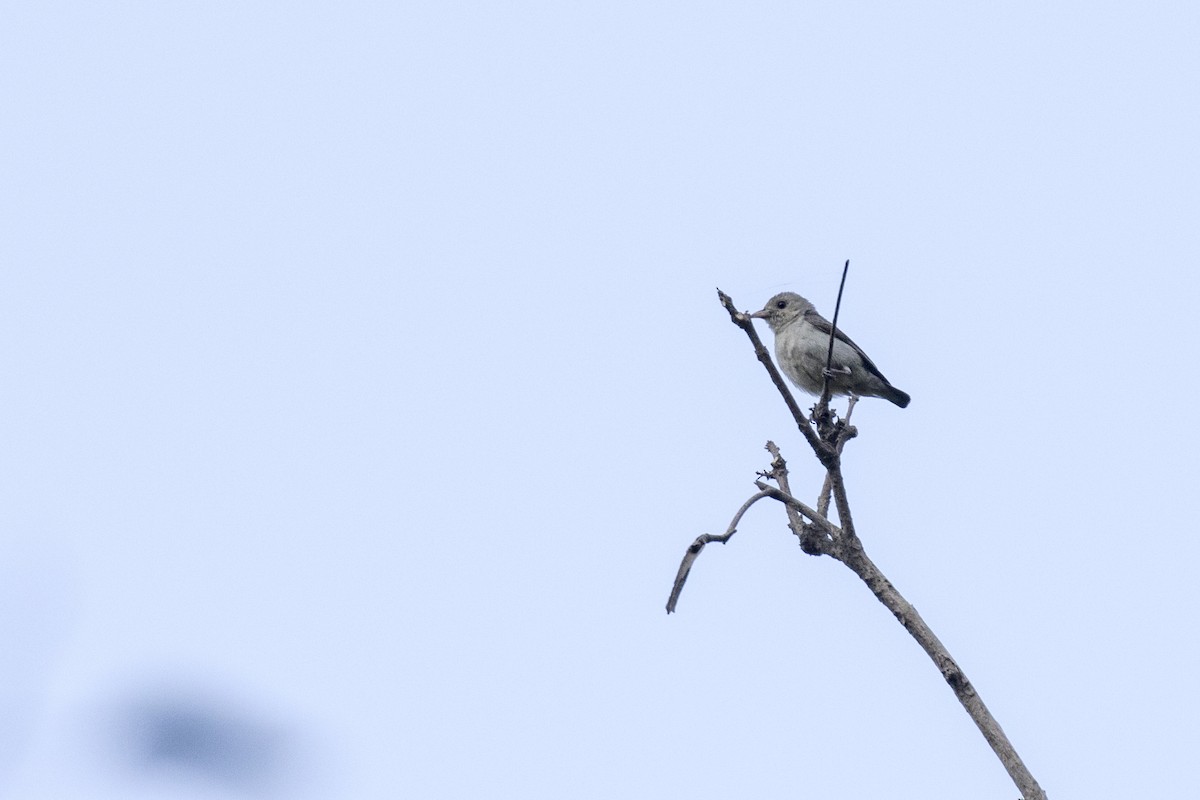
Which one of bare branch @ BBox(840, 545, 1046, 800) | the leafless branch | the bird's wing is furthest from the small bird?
bare branch @ BBox(840, 545, 1046, 800)

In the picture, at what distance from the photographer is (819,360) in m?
11.2

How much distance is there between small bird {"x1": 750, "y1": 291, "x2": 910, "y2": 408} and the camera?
11.3m

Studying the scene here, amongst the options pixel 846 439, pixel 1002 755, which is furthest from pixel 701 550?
pixel 846 439

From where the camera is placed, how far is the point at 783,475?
6086mm

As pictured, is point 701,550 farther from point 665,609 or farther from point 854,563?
point 854,563

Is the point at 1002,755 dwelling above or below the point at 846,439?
below

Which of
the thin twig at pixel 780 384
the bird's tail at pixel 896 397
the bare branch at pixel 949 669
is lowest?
the bare branch at pixel 949 669

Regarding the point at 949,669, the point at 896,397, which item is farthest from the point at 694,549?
the point at 896,397

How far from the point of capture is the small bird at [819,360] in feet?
37.2

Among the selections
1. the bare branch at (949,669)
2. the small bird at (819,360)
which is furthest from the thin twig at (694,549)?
the small bird at (819,360)

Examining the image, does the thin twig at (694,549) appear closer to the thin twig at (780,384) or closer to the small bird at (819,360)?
the thin twig at (780,384)

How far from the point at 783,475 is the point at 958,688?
5.02ft

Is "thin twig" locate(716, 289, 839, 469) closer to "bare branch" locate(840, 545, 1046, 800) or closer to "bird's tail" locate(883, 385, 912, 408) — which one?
"bare branch" locate(840, 545, 1046, 800)

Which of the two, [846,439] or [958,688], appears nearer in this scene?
[958,688]
